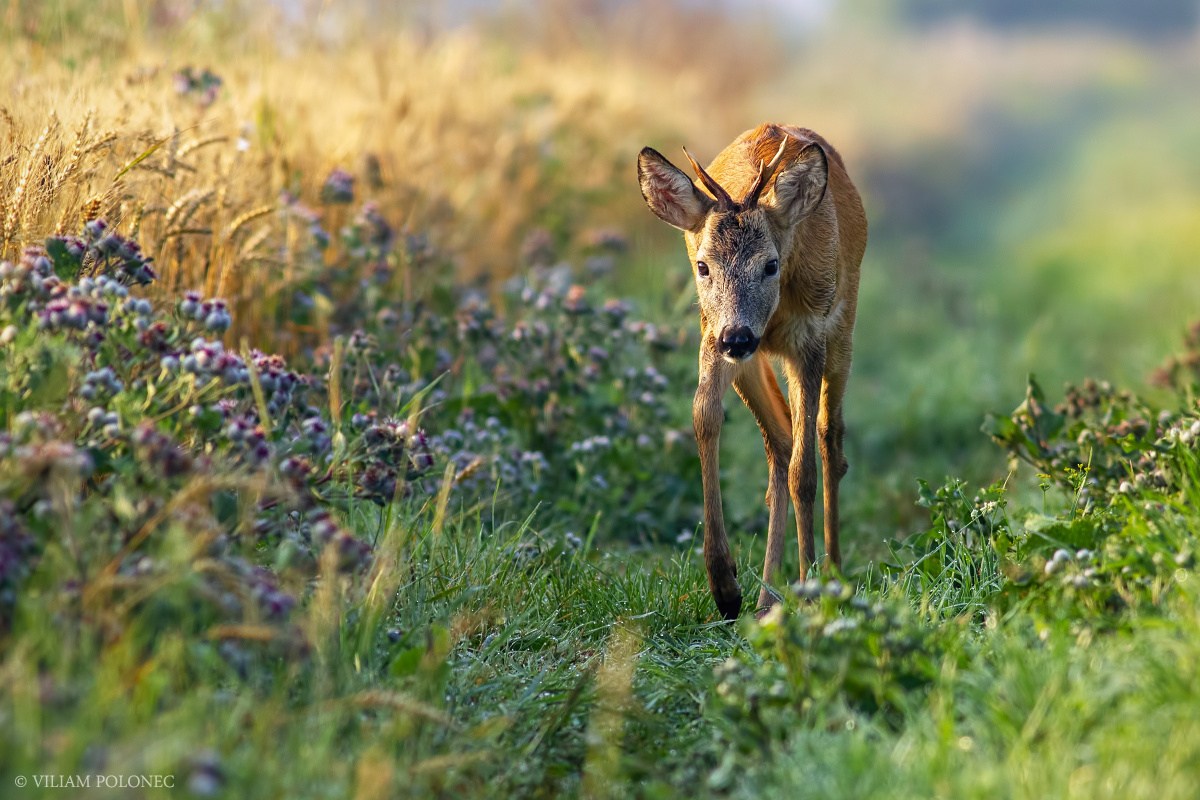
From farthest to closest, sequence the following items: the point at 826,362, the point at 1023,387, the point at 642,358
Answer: the point at 1023,387 → the point at 642,358 → the point at 826,362

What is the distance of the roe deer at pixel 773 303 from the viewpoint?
4977mm

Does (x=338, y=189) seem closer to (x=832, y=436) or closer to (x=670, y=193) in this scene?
(x=670, y=193)

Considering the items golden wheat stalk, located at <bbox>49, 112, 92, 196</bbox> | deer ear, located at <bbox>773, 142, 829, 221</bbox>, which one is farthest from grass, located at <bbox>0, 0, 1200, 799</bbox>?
deer ear, located at <bbox>773, 142, 829, 221</bbox>

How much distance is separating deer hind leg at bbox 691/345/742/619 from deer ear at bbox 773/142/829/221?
0.63m

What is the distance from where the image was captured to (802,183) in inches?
201

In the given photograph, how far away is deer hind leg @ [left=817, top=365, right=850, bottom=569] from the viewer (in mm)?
5840

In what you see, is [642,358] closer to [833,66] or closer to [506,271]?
[506,271]

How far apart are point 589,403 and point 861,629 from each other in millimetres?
3209

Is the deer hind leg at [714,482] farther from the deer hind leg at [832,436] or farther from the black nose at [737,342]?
the deer hind leg at [832,436]

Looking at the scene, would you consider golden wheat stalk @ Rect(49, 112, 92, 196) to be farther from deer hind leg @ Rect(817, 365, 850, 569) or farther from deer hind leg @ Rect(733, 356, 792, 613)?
deer hind leg @ Rect(817, 365, 850, 569)

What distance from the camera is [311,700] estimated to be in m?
3.57

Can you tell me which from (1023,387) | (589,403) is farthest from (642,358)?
(1023,387)

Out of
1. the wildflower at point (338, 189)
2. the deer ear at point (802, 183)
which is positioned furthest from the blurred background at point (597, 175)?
the deer ear at point (802, 183)

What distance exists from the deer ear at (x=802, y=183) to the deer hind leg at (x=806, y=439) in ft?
1.88
